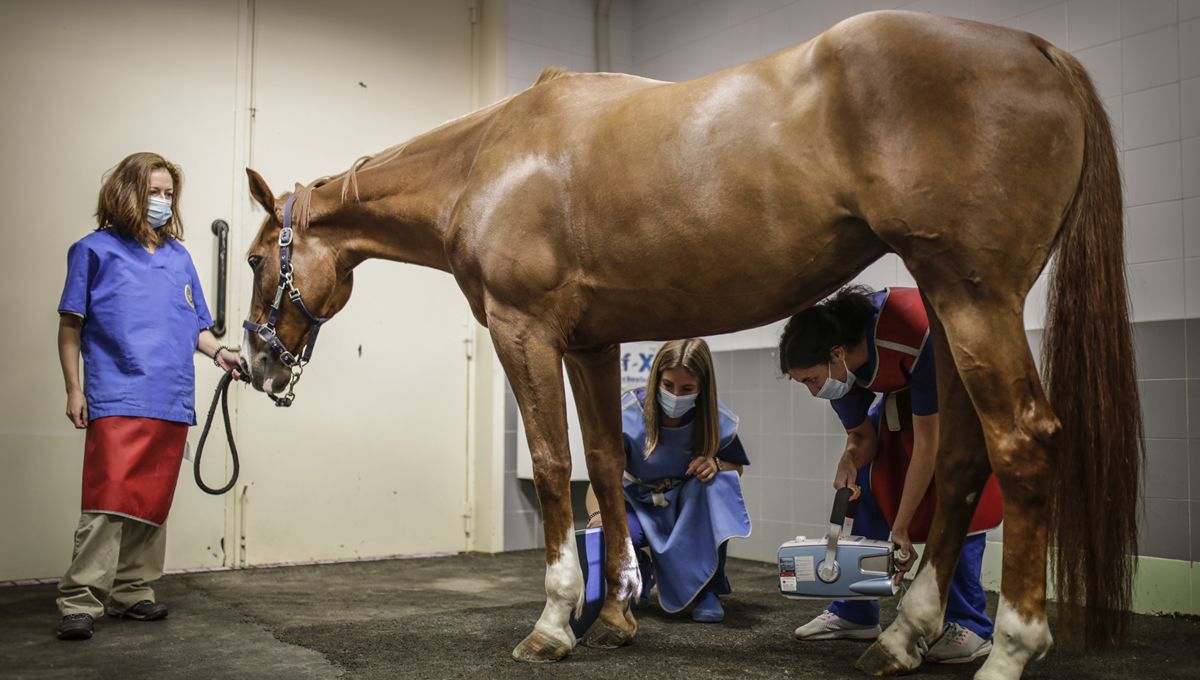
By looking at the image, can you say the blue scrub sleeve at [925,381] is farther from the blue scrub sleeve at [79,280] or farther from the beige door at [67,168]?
the beige door at [67,168]

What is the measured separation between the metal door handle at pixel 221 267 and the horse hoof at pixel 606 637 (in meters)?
2.54

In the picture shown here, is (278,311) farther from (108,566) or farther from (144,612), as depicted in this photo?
(144,612)

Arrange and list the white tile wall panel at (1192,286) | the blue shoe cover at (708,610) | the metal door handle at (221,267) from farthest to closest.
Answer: the metal door handle at (221,267), the white tile wall panel at (1192,286), the blue shoe cover at (708,610)

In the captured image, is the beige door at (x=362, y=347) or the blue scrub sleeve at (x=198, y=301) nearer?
the blue scrub sleeve at (x=198, y=301)

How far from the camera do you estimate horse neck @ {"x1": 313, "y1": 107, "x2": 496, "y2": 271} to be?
255 cm

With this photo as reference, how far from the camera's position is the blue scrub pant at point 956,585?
89.4 inches

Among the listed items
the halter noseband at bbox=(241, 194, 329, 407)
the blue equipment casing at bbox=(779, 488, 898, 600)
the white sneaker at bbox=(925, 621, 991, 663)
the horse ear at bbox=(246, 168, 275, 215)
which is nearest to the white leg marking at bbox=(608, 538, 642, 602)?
the blue equipment casing at bbox=(779, 488, 898, 600)

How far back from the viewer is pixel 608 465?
251 cm

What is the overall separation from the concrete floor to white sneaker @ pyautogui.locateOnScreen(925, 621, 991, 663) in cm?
4

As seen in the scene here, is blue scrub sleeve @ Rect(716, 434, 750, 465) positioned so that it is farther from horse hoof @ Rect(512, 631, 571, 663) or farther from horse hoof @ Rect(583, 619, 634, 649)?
horse hoof @ Rect(512, 631, 571, 663)

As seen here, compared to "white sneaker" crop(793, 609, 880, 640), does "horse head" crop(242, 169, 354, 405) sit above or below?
above

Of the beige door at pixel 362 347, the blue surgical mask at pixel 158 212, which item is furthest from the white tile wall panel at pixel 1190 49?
the blue surgical mask at pixel 158 212

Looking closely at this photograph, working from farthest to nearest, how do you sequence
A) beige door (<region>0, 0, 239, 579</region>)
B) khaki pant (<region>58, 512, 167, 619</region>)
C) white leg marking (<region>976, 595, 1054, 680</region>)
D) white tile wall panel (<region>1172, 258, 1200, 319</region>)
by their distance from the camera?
beige door (<region>0, 0, 239, 579</region>)
white tile wall panel (<region>1172, 258, 1200, 319</region>)
khaki pant (<region>58, 512, 167, 619</region>)
white leg marking (<region>976, 595, 1054, 680</region>)

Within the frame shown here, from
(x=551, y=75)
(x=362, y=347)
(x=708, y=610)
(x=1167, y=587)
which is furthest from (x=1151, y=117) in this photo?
(x=362, y=347)
